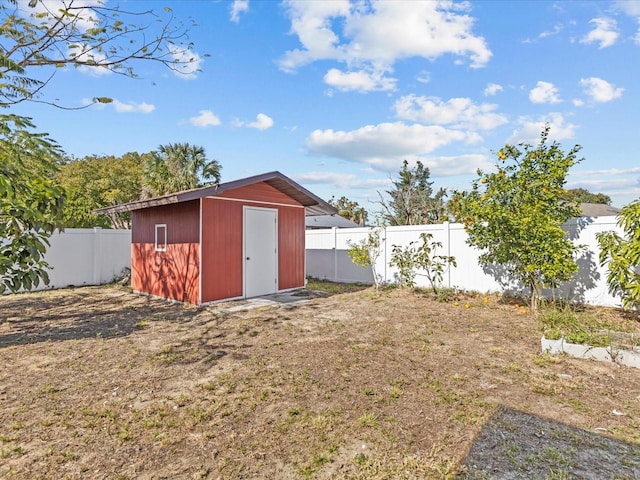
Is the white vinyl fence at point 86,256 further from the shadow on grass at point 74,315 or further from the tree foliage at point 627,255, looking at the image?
the tree foliage at point 627,255

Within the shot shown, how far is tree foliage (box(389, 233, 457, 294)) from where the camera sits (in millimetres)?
8227

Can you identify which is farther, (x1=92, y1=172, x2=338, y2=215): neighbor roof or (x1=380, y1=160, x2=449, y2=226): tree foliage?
(x1=380, y1=160, x2=449, y2=226): tree foliage

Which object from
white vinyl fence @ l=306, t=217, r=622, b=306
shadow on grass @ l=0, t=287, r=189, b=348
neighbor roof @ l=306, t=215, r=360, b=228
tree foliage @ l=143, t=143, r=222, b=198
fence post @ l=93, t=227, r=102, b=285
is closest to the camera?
shadow on grass @ l=0, t=287, r=189, b=348

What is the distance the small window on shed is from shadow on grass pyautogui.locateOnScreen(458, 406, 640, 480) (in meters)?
7.70

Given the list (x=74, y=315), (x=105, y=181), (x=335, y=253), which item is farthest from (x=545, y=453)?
(x=105, y=181)

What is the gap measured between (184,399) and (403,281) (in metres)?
7.00

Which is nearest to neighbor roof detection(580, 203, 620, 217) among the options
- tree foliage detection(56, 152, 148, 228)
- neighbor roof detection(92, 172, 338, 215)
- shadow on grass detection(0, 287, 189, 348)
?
neighbor roof detection(92, 172, 338, 215)

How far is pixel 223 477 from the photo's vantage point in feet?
6.81

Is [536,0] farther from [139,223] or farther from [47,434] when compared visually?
[139,223]

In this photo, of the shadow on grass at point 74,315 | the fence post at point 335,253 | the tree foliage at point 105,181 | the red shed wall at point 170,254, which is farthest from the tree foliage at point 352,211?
the shadow on grass at point 74,315

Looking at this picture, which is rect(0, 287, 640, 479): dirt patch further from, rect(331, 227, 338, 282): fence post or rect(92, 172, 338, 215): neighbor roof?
rect(331, 227, 338, 282): fence post

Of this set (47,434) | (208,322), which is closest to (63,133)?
(208,322)

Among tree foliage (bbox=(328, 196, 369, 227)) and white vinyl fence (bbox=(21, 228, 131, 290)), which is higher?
tree foliage (bbox=(328, 196, 369, 227))

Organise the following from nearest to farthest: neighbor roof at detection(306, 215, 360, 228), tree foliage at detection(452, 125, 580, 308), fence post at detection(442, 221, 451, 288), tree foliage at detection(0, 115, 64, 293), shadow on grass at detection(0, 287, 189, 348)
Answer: tree foliage at detection(0, 115, 64, 293) → shadow on grass at detection(0, 287, 189, 348) → tree foliage at detection(452, 125, 580, 308) → fence post at detection(442, 221, 451, 288) → neighbor roof at detection(306, 215, 360, 228)
